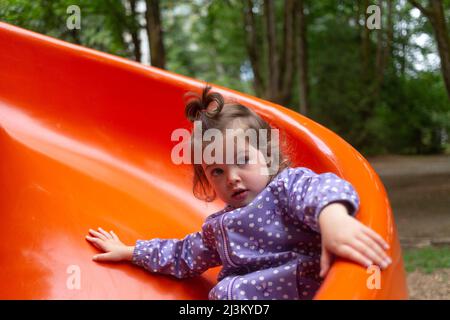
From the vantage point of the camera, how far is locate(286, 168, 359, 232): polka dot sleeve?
0.95 meters

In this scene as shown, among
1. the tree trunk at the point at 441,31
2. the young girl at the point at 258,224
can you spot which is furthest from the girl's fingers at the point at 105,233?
the tree trunk at the point at 441,31

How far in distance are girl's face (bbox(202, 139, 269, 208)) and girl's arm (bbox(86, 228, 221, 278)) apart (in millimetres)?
165

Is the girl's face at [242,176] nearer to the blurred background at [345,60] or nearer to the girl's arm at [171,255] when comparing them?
the girl's arm at [171,255]

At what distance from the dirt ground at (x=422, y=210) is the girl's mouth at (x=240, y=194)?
1.35m

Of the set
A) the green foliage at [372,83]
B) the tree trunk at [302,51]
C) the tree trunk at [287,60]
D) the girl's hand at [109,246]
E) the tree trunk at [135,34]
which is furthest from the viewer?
the green foliage at [372,83]

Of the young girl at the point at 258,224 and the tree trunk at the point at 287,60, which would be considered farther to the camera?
the tree trunk at the point at 287,60

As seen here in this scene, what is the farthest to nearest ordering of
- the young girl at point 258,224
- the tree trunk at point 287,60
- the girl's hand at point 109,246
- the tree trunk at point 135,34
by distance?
the tree trunk at point 287,60, the tree trunk at point 135,34, the girl's hand at point 109,246, the young girl at point 258,224

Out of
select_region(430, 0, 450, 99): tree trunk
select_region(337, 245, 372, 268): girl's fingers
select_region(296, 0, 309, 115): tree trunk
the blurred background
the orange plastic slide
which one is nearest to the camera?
select_region(337, 245, 372, 268): girl's fingers

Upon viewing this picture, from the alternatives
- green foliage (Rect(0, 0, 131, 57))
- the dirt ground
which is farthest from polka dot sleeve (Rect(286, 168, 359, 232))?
green foliage (Rect(0, 0, 131, 57))

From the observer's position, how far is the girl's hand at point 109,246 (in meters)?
1.47

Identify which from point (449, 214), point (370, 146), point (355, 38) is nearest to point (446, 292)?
point (449, 214)

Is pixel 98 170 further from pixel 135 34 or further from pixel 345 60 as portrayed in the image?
pixel 345 60

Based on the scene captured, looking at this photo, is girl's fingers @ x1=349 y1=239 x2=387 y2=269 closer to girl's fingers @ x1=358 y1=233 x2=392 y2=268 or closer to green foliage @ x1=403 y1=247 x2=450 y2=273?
girl's fingers @ x1=358 y1=233 x2=392 y2=268

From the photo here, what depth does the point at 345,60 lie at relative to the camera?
36.9ft
